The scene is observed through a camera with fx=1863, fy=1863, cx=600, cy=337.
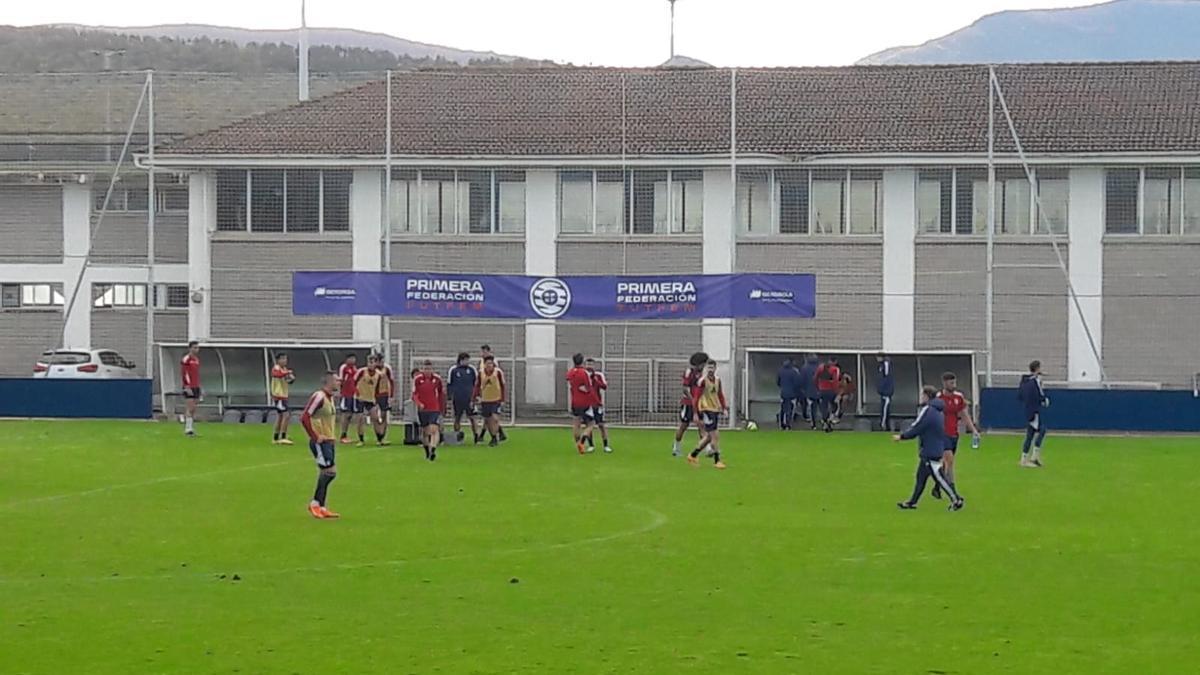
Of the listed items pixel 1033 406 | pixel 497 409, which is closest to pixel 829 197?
pixel 497 409

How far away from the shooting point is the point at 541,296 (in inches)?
1686

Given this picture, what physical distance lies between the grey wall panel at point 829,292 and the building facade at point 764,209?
55mm

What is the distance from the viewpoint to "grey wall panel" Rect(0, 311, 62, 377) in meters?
52.3

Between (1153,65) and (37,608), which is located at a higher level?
(1153,65)

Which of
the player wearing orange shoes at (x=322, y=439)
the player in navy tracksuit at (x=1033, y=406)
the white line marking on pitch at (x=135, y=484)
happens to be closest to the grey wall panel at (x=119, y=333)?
the white line marking on pitch at (x=135, y=484)

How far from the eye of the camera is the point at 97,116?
63812 millimetres

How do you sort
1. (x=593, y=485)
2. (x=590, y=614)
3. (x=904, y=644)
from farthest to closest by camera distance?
1. (x=593, y=485)
2. (x=590, y=614)
3. (x=904, y=644)

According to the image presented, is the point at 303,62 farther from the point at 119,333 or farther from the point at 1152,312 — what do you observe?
the point at 1152,312

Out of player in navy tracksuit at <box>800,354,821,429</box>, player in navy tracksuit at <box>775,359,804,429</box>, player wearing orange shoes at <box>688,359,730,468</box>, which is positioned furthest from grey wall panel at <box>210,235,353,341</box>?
player wearing orange shoes at <box>688,359,730,468</box>

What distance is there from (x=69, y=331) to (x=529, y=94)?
47.9ft

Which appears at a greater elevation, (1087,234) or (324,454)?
(1087,234)

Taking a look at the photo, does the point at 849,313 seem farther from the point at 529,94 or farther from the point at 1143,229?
the point at 529,94

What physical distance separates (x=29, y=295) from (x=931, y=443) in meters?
36.5

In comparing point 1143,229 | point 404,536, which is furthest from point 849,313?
point 404,536
